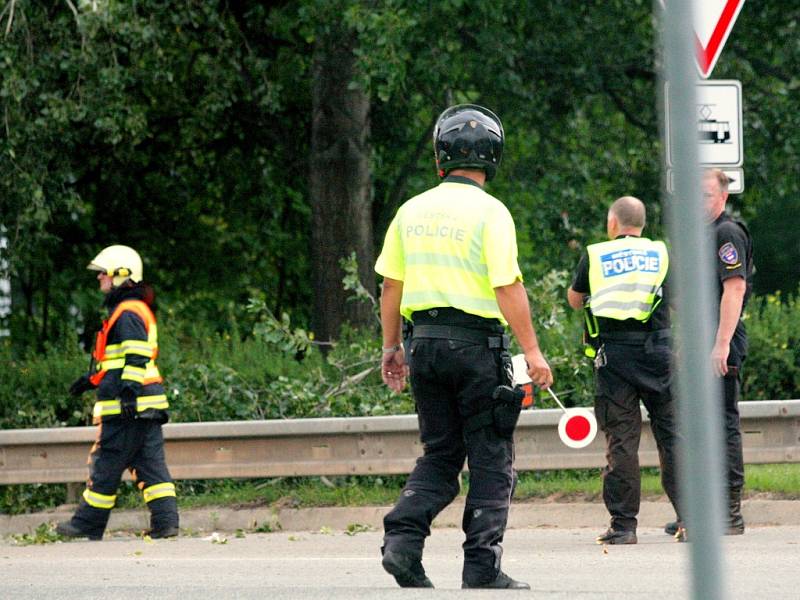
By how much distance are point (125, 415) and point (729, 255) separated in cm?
384

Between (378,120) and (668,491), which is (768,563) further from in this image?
(378,120)

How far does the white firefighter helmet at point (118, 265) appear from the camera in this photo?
9.91m

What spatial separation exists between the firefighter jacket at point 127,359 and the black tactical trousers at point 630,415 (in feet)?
9.72

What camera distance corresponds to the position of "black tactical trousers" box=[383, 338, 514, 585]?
6.09 m

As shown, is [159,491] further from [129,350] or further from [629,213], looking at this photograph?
[629,213]

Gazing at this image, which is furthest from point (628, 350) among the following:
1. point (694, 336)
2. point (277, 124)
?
point (277, 124)

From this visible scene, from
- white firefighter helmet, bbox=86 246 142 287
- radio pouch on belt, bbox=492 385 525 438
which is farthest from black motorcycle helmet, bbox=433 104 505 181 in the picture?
white firefighter helmet, bbox=86 246 142 287

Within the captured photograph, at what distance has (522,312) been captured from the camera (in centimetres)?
605

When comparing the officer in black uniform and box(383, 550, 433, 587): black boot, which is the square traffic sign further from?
box(383, 550, 433, 587): black boot

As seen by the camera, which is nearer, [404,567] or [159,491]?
[404,567]

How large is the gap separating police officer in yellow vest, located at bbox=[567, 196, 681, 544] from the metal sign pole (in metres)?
5.73

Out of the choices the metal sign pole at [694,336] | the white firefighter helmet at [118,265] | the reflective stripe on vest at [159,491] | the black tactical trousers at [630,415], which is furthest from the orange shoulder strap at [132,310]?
the metal sign pole at [694,336]

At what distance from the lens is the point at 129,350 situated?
32.0ft

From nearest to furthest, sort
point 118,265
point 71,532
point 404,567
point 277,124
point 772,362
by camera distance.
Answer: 1. point 404,567
2. point 71,532
3. point 118,265
4. point 772,362
5. point 277,124
